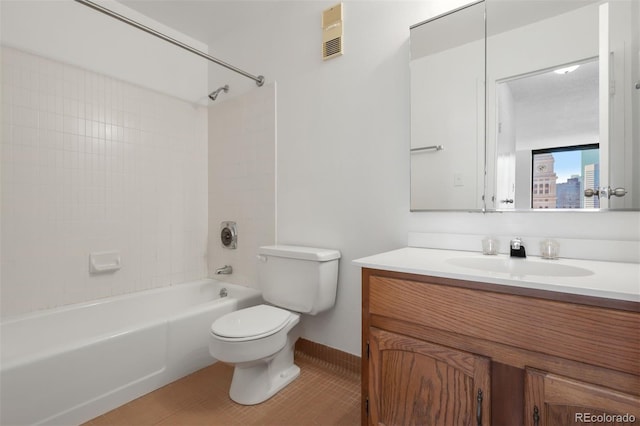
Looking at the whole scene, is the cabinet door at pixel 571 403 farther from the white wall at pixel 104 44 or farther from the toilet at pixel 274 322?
the white wall at pixel 104 44

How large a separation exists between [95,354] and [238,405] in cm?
74

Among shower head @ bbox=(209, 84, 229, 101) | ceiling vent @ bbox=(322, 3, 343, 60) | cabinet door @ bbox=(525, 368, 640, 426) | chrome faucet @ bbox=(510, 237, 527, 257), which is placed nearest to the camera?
cabinet door @ bbox=(525, 368, 640, 426)

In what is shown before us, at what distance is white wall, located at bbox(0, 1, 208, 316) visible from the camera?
176 cm

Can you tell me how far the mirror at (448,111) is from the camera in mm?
1437

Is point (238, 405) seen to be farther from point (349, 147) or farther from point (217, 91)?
point (217, 91)

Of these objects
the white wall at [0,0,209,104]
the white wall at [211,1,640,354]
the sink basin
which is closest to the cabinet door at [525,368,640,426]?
the sink basin

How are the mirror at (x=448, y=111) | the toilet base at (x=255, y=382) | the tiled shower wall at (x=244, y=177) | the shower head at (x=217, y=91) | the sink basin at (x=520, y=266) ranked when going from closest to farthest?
the sink basin at (x=520, y=266) → the mirror at (x=448, y=111) → the toilet base at (x=255, y=382) → the tiled shower wall at (x=244, y=177) → the shower head at (x=217, y=91)

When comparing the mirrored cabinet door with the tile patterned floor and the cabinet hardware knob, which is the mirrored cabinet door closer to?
the cabinet hardware knob

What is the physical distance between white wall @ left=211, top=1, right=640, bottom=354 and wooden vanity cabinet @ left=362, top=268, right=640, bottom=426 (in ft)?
1.86

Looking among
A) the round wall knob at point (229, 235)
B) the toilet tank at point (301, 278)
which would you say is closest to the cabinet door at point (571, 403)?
the toilet tank at point (301, 278)

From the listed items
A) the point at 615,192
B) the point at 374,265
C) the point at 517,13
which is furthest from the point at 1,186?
the point at 615,192

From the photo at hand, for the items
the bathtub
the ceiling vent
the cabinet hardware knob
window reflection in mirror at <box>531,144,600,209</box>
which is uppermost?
the ceiling vent

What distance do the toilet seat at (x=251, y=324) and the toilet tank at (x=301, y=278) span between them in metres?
0.11

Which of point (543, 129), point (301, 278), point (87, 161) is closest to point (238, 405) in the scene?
point (301, 278)
